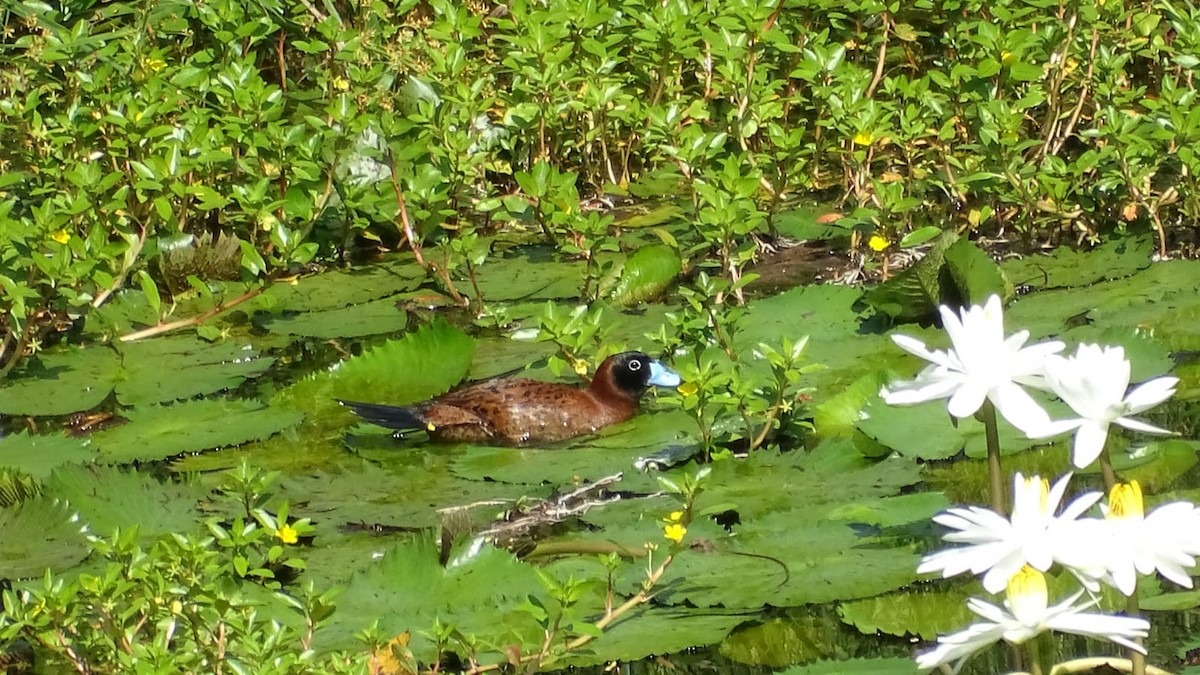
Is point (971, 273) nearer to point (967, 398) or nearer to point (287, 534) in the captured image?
point (287, 534)

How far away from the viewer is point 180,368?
13.9ft

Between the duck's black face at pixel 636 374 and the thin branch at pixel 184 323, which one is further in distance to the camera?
the thin branch at pixel 184 323

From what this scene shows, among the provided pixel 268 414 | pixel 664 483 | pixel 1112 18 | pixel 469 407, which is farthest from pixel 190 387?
pixel 1112 18

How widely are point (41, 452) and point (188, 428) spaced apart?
0.33 m

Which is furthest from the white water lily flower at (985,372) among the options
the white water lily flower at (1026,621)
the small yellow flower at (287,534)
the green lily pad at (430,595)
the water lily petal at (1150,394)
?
the small yellow flower at (287,534)

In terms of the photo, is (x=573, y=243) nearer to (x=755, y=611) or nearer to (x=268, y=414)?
(x=268, y=414)

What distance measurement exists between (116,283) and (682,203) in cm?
180

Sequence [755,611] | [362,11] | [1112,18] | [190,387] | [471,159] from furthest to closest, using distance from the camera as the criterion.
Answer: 1. [362,11]
2. [1112,18]
3. [471,159]
4. [190,387]
5. [755,611]

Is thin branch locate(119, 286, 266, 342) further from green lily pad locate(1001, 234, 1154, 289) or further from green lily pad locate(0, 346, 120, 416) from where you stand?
green lily pad locate(1001, 234, 1154, 289)

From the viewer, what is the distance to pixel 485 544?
2918mm

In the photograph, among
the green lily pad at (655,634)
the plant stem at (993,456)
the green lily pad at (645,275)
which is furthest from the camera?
the green lily pad at (645,275)

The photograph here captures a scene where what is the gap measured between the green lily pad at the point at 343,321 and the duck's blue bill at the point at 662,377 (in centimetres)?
95

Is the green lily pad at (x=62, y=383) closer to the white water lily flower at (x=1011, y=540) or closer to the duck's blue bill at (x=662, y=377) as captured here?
the duck's blue bill at (x=662, y=377)

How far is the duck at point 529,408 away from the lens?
376 cm
